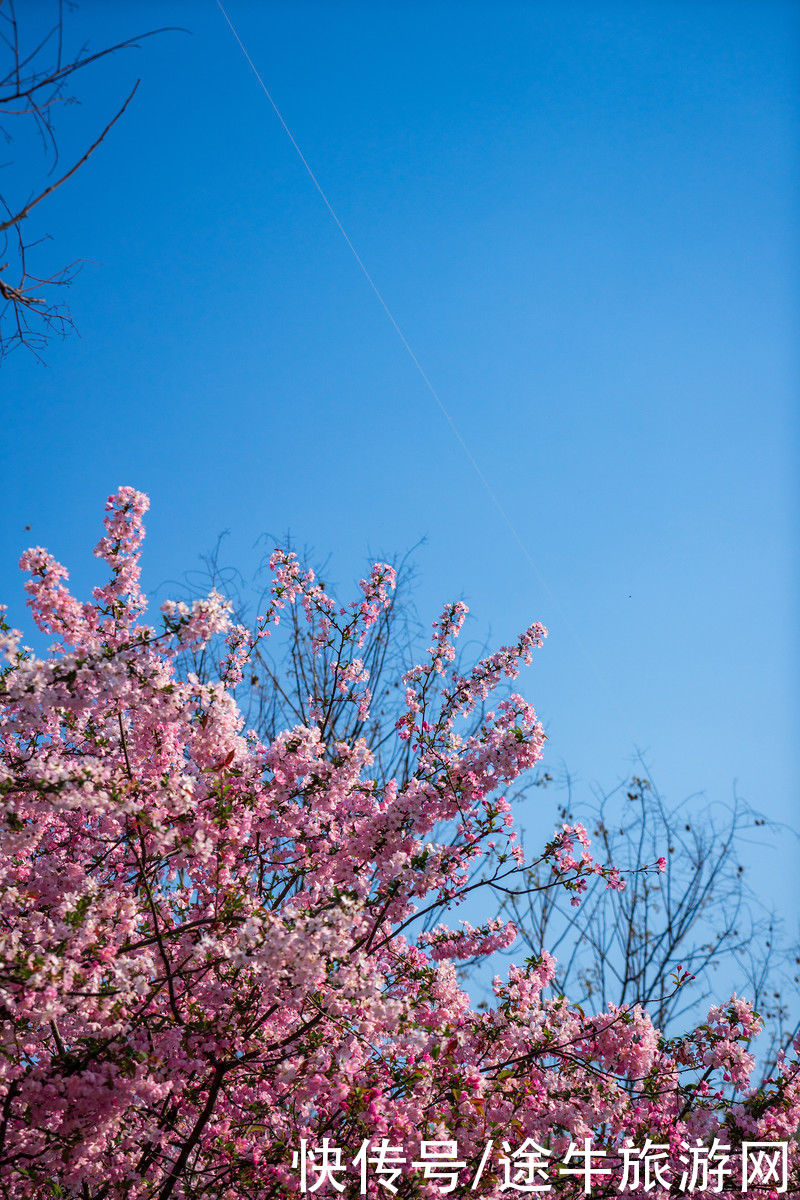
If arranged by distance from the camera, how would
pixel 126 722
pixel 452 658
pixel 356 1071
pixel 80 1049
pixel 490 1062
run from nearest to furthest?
pixel 80 1049
pixel 356 1071
pixel 126 722
pixel 490 1062
pixel 452 658

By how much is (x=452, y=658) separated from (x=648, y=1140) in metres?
3.78

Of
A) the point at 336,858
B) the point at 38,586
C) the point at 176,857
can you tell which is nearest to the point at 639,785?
the point at 336,858

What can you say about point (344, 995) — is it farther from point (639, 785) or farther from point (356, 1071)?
point (639, 785)

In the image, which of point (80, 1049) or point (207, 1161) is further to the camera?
point (207, 1161)

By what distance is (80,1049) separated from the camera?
4281 mm

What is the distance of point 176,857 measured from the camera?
192 inches

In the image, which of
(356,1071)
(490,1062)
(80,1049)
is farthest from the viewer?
(490,1062)

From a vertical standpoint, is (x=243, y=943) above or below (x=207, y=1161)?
above

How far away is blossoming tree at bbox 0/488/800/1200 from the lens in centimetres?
389

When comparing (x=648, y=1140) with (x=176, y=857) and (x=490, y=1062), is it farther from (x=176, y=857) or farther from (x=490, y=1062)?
(x=176, y=857)

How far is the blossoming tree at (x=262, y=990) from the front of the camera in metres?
3.89

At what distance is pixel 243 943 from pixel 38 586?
198cm

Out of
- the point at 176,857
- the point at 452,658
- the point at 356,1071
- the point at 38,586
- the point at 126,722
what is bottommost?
the point at 356,1071

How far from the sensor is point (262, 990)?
179 inches
